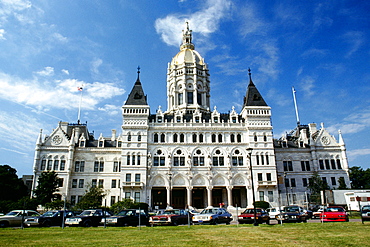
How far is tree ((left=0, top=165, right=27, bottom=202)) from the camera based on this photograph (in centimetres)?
5162

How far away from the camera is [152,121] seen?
57.9 metres

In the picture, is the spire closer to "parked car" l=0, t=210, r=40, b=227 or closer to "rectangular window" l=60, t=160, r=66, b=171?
"rectangular window" l=60, t=160, r=66, b=171

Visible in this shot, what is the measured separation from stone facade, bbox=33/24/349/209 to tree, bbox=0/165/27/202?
3585 mm

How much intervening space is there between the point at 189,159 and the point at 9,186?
33235 mm

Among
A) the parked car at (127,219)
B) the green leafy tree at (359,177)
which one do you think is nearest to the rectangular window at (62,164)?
the parked car at (127,219)

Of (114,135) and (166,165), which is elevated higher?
(114,135)

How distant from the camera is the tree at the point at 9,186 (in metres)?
51.6

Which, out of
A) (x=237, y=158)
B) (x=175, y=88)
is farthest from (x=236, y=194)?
(x=175, y=88)

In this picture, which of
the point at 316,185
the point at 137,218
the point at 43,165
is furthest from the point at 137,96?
the point at 316,185

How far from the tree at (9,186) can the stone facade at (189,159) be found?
358 cm

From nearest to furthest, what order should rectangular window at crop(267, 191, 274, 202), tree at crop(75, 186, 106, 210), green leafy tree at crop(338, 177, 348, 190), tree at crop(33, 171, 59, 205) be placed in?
1. tree at crop(75, 186, 106, 210)
2. tree at crop(33, 171, 59, 205)
3. rectangular window at crop(267, 191, 274, 202)
4. green leafy tree at crop(338, 177, 348, 190)

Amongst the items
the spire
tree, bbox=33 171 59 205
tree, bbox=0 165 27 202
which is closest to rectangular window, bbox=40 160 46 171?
tree, bbox=0 165 27 202

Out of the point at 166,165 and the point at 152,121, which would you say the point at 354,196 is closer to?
the point at 166,165

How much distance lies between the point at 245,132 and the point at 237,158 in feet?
18.5
